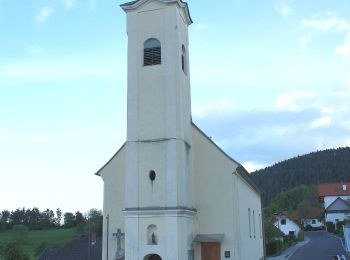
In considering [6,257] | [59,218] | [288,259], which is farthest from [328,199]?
[6,257]

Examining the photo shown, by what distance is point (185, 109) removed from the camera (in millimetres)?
23422

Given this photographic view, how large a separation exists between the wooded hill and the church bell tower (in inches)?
6078

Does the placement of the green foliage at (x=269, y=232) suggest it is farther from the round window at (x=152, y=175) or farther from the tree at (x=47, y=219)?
the tree at (x=47, y=219)

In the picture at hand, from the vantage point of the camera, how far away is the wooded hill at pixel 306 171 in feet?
584

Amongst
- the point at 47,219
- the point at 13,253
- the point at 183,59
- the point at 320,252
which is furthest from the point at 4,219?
the point at 183,59

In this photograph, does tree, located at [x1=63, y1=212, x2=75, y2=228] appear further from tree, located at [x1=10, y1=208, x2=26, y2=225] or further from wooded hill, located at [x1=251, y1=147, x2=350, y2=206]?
wooded hill, located at [x1=251, y1=147, x2=350, y2=206]

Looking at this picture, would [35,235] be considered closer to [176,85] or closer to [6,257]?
[6,257]

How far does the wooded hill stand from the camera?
178 m

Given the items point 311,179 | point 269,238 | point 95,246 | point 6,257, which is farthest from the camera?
point 311,179

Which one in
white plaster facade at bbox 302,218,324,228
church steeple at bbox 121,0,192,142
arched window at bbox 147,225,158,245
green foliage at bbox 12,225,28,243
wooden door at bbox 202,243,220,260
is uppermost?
church steeple at bbox 121,0,192,142

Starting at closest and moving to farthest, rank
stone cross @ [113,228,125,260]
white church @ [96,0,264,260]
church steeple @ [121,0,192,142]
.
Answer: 1. white church @ [96,0,264,260]
2. church steeple @ [121,0,192,142]
3. stone cross @ [113,228,125,260]

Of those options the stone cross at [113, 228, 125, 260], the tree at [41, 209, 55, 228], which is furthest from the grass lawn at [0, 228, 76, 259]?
the stone cross at [113, 228, 125, 260]

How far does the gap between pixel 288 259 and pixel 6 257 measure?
2636 centimetres

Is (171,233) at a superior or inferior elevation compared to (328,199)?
inferior
